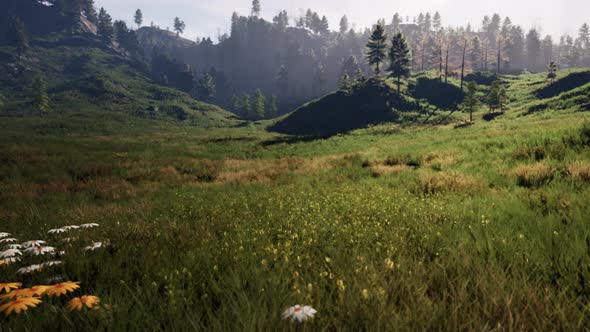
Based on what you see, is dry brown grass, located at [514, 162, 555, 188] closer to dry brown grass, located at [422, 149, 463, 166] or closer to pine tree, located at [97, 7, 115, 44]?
dry brown grass, located at [422, 149, 463, 166]

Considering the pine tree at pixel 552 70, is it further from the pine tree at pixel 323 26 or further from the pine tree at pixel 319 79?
the pine tree at pixel 323 26

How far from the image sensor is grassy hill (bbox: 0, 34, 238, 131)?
74188 millimetres

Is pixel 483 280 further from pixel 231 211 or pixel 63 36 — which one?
pixel 63 36

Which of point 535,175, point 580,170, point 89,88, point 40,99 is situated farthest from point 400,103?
point 89,88

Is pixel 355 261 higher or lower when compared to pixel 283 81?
lower

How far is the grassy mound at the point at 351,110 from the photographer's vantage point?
207 feet

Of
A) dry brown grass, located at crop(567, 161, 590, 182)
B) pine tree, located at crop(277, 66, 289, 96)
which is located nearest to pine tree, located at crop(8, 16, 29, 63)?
pine tree, located at crop(277, 66, 289, 96)

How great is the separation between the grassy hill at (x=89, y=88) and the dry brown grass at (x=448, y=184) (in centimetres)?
7159

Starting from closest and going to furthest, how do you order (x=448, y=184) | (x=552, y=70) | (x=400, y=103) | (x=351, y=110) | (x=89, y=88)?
(x=448, y=184)
(x=400, y=103)
(x=552, y=70)
(x=351, y=110)
(x=89, y=88)

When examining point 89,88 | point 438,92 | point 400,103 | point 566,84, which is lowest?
point 400,103

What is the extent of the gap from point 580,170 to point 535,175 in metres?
0.65

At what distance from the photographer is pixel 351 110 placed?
Result: 6844 centimetres

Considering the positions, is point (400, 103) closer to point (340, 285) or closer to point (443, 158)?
point (443, 158)

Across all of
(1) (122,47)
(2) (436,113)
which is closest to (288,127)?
(2) (436,113)
